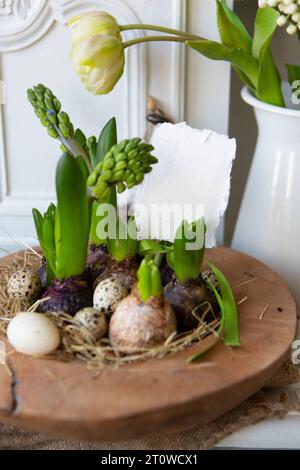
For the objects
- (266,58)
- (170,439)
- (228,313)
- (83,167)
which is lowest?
(170,439)

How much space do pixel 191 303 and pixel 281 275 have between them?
215mm

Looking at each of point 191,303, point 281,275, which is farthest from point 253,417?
point 281,275

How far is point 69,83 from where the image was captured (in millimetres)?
870

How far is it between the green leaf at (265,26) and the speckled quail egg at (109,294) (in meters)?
0.31

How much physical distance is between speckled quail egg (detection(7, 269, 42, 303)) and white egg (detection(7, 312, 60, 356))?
0.07 metres

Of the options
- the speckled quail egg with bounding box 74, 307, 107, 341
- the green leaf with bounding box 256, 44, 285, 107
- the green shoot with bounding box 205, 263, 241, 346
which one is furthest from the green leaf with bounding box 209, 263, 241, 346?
the green leaf with bounding box 256, 44, 285, 107

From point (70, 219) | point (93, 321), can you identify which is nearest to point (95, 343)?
point (93, 321)

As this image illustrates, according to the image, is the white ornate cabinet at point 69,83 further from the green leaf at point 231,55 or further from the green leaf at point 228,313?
the green leaf at point 228,313

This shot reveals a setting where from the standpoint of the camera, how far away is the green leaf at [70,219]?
628 mm

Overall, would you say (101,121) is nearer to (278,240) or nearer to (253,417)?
(278,240)

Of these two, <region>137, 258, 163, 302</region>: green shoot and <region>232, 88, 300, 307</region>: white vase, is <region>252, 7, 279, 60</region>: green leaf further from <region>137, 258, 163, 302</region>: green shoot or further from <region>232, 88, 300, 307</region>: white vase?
<region>137, 258, 163, 302</region>: green shoot

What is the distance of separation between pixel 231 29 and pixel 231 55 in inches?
1.7

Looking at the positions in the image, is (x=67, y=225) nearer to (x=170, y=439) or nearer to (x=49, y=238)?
(x=49, y=238)

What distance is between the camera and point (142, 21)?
0.85m
